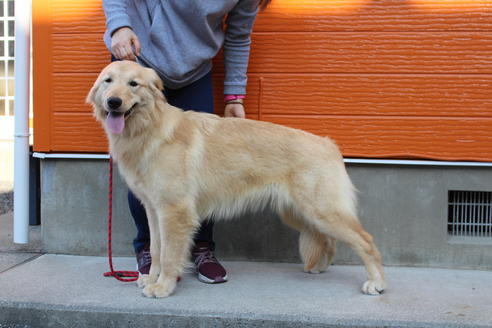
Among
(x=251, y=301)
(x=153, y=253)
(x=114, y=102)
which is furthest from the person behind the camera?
(x=153, y=253)

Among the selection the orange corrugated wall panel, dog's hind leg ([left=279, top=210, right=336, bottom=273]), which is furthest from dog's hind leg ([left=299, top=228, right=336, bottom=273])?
the orange corrugated wall panel

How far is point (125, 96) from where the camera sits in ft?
9.18

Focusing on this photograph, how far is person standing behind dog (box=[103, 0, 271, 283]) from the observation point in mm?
3211

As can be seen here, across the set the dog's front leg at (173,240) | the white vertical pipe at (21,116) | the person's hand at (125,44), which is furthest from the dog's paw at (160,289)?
the white vertical pipe at (21,116)

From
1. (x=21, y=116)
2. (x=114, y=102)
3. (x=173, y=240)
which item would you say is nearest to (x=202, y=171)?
(x=173, y=240)

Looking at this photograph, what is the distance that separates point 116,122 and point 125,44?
0.54 metres

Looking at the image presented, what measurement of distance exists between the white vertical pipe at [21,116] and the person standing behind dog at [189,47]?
1065mm

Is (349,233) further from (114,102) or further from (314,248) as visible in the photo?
(114,102)

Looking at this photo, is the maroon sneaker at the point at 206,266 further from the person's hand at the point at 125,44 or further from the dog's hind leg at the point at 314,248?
the person's hand at the point at 125,44

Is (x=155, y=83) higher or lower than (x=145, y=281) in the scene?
higher

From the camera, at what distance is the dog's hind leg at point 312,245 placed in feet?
11.5

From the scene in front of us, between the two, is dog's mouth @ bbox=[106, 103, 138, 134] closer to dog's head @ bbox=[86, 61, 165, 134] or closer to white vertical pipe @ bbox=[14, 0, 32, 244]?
dog's head @ bbox=[86, 61, 165, 134]

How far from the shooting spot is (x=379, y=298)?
301cm

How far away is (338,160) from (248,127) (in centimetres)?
64
